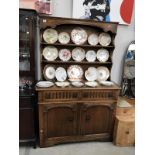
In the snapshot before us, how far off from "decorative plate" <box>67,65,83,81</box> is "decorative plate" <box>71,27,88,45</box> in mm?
365

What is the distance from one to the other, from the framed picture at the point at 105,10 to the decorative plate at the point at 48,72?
0.83 metres

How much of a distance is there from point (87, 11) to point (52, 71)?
3.29 feet

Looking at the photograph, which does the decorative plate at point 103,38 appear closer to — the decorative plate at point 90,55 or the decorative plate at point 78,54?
the decorative plate at point 90,55

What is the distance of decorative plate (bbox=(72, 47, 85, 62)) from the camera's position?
2.57 m

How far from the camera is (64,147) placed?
7.79 feet

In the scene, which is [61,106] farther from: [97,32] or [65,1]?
[65,1]

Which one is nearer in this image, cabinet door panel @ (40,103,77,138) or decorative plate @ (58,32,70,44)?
cabinet door panel @ (40,103,77,138)

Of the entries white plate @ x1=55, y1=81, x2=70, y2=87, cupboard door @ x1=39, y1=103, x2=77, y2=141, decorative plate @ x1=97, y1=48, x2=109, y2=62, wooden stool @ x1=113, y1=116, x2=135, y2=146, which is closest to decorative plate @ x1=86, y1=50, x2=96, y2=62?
decorative plate @ x1=97, y1=48, x2=109, y2=62

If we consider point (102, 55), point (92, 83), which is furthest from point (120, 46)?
point (92, 83)

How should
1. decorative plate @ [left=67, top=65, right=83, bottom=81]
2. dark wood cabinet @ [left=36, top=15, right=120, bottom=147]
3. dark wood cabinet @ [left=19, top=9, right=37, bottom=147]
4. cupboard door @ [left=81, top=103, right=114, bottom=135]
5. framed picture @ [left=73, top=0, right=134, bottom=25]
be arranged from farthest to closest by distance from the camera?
decorative plate @ [left=67, top=65, right=83, bottom=81], framed picture @ [left=73, top=0, right=134, bottom=25], cupboard door @ [left=81, top=103, right=114, bottom=135], dark wood cabinet @ [left=36, top=15, right=120, bottom=147], dark wood cabinet @ [left=19, top=9, right=37, bottom=147]

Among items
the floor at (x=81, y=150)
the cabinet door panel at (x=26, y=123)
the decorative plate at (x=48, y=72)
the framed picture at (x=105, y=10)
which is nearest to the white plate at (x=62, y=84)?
the decorative plate at (x=48, y=72)

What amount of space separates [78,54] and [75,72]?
0.90 feet

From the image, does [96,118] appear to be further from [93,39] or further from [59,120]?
[93,39]

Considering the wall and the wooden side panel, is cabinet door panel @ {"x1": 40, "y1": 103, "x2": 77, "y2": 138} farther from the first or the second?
the wall
